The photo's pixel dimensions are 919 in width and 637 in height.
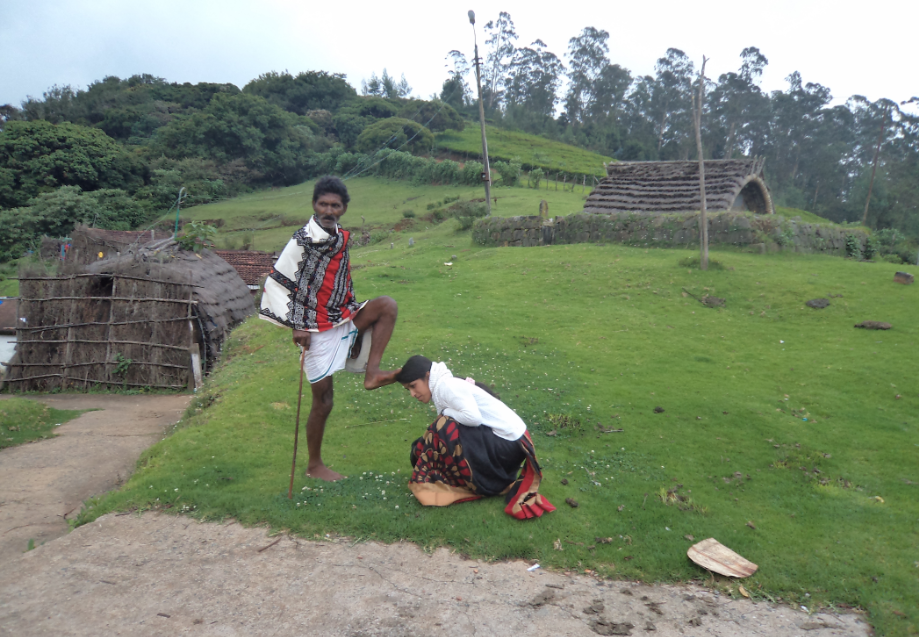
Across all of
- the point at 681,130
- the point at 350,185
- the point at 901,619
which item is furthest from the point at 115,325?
the point at 681,130

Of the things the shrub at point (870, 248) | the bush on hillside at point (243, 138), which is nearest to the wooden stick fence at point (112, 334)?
the shrub at point (870, 248)

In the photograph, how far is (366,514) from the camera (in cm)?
470

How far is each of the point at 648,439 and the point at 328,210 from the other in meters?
4.28

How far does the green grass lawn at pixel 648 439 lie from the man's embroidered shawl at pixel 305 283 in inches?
62.3

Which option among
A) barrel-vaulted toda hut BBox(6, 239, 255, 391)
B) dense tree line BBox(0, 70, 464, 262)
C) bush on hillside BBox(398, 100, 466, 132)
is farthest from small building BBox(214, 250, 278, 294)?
bush on hillside BBox(398, 100, 466, 132)

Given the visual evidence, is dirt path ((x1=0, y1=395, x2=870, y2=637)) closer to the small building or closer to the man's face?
the man's face

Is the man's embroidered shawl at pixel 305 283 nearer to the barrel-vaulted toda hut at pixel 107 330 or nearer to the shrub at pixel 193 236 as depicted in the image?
the barrel-vaulted toda hut at pixel 107 330

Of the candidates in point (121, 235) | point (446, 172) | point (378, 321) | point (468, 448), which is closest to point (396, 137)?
point (446, 172)

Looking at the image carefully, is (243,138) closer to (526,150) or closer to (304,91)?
(304,91)

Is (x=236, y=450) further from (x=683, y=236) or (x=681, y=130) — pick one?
(x=681, y=130)

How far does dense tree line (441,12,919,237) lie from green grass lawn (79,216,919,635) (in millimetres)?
35539

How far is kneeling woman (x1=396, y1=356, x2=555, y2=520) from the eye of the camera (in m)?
4.67

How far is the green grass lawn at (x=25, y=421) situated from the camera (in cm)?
779

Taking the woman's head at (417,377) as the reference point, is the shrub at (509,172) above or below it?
above
